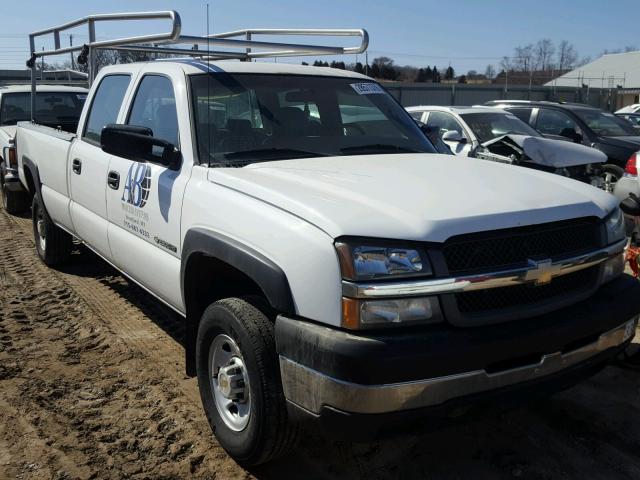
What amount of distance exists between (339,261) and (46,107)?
27.0 ft

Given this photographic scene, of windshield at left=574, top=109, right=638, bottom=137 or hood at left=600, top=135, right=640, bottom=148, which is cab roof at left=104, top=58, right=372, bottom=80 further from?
windshield at left=574, top=109, right=638, bottom=137

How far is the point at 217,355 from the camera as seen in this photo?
3.18 meters

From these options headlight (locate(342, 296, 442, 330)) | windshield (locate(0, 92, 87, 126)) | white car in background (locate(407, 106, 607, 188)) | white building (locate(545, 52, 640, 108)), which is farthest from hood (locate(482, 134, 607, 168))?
white building (locate(545, 52, 640, 108))

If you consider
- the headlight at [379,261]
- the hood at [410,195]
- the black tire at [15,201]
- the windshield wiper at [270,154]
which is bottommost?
the black tire at [15,201]

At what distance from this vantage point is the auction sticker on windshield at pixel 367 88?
4438 mm

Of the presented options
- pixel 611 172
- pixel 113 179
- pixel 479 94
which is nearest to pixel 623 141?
pixel 611 172

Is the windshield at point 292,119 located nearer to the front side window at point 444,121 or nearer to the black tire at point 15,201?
the front side window at point 444,121

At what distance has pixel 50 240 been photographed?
20.7ft

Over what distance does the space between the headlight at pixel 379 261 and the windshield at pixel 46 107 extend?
24.0 feet

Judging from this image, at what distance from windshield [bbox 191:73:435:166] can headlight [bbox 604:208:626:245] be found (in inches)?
54.0

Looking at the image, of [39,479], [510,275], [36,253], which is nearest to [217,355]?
[39,479]

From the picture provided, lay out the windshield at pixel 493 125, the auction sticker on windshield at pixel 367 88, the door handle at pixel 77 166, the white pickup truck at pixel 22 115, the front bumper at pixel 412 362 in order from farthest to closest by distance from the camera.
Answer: the windshield at pixel 493 125
the white pickup truck at pixel 22 115
the door handle at pixel 77 166
the auction sticker on windshield at pixel 367 88
the front bumper at pixel 412 362

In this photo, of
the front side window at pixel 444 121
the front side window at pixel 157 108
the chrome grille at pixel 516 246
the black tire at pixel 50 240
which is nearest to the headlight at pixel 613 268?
the chrome grille at pixel 516 246

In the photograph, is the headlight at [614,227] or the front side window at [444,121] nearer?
the headlight at [614,227]
